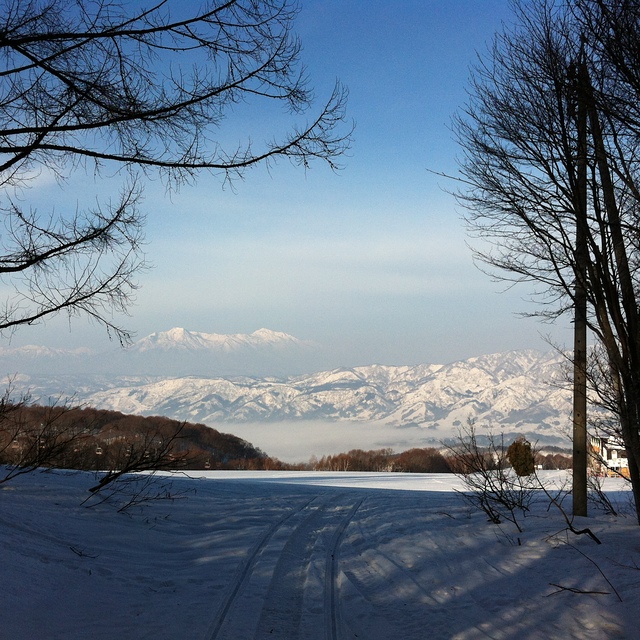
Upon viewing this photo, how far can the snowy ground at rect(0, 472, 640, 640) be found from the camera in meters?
5.45

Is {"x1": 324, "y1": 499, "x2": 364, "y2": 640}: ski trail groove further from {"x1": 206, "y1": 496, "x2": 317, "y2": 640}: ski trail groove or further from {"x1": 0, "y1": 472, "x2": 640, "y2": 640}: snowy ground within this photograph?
{"x1": 206, "y1": 496, "x2": 317, "y2": 640}: ski trail groove

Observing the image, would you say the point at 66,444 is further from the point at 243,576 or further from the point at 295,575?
the point at 295,575

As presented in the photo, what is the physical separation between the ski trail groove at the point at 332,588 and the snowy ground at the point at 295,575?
29 millimetres

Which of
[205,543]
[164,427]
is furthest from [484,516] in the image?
[164,427]

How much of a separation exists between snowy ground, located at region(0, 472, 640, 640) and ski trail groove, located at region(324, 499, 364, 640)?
0.10ft

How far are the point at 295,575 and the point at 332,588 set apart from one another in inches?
25.1

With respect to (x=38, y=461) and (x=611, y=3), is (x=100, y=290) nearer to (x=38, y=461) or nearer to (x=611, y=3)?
(x=38, y=461)

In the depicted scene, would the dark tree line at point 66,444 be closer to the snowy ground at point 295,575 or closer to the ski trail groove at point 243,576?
the snowy ground at point 295,575

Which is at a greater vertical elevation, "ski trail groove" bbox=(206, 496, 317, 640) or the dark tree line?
the dark tree line

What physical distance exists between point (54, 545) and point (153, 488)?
18.8 feet

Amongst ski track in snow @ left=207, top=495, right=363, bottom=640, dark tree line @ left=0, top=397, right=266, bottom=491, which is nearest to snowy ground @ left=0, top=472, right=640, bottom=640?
ski track in snow @ left=207, top=495, right=363, bottom=640

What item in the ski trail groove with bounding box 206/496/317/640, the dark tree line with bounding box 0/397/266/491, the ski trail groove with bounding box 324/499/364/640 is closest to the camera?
the ski trail groove with bounding box 206/496/317/640

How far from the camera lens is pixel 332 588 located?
22.1ft

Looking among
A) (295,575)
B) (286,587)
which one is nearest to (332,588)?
(286,587)
